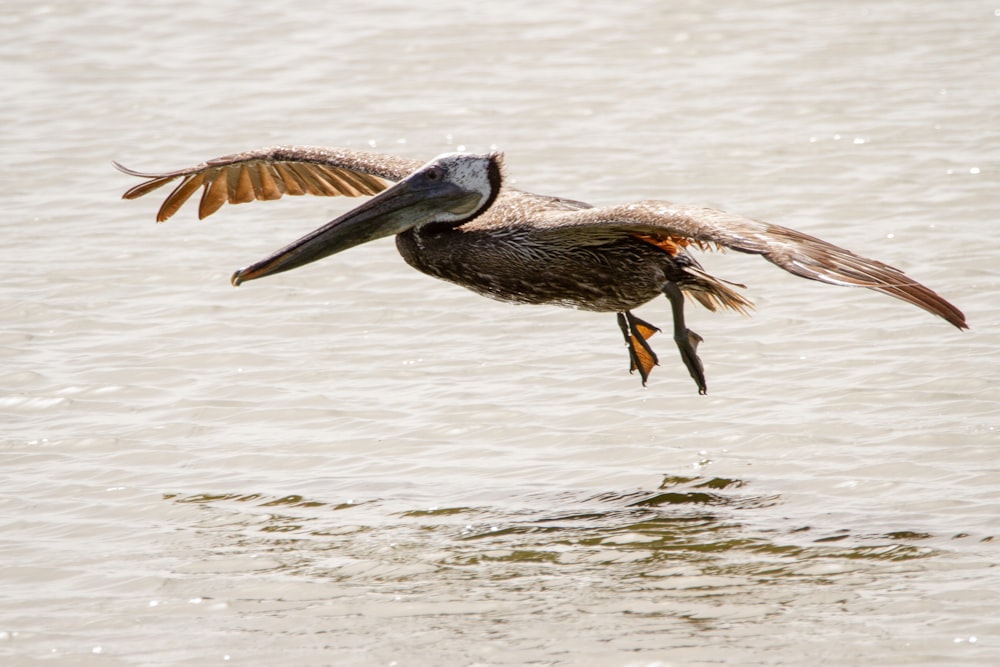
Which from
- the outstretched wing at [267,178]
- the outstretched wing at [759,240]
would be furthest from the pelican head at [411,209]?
the outstretched wing at [267,178]

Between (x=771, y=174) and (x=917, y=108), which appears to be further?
(x=917, y=108)

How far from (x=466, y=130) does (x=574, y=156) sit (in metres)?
1.20

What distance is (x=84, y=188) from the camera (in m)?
11.2

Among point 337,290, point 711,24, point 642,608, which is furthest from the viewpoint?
point 711,24

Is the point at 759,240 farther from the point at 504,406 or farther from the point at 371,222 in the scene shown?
the point at 504,406

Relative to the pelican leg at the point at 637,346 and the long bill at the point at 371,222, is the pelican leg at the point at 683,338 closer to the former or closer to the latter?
the pelican leg at the point at 637,346

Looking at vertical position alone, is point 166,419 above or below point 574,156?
below

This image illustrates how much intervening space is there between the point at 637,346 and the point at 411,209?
131cm

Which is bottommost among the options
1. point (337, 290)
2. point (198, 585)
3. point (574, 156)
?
point (198, 585)

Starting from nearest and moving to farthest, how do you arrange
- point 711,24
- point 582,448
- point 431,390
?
point 582,448 → point 431,390 → point 711,24

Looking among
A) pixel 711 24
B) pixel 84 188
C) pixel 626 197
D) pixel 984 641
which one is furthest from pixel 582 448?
pixel 711 24

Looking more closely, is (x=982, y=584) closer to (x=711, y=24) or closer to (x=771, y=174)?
(x=771, y=174)

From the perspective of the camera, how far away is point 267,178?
8.41 m

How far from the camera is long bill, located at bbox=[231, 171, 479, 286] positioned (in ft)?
22.3
